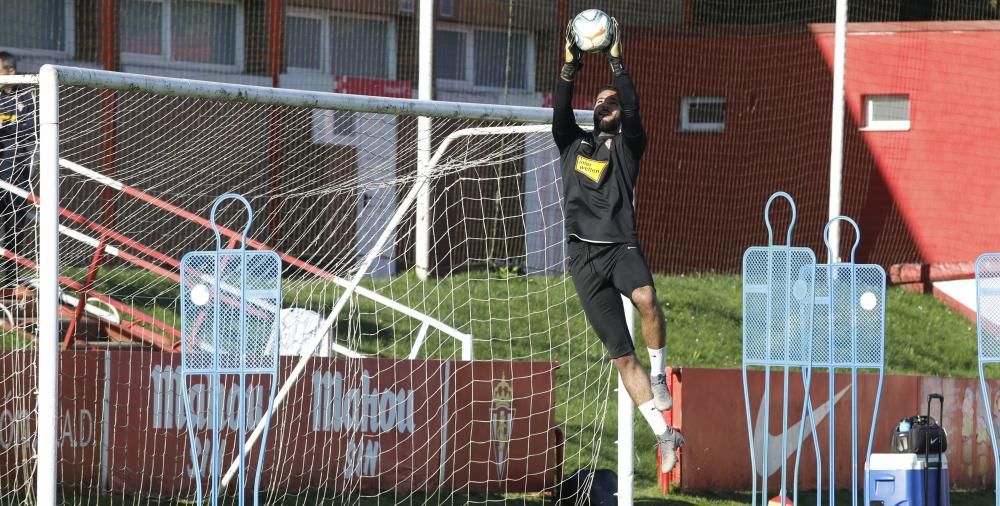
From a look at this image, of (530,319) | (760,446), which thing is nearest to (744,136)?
(530,319)

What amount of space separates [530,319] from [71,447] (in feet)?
16.3

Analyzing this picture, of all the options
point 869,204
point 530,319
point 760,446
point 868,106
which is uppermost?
point 868,106

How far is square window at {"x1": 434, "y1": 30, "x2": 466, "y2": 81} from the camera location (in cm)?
1566

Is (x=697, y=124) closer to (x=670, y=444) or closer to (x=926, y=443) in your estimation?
(x=926, y=443)

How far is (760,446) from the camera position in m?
9.79

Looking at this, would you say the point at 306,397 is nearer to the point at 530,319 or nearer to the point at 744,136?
the point at 530,319

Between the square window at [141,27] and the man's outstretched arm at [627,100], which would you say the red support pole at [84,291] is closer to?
the man's outstretched arm at [627,100]

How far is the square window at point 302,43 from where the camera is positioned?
14602 mm

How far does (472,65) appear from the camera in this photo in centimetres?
1573

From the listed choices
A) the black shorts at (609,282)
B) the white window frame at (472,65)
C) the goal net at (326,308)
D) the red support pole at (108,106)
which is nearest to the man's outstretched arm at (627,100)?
the black shorts at (609,282)

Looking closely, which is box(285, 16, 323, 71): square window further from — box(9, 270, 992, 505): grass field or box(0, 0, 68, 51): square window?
box(9, 270, 992, 505): grass field

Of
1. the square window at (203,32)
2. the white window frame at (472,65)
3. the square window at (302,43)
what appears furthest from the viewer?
the white window frame at (472,65)

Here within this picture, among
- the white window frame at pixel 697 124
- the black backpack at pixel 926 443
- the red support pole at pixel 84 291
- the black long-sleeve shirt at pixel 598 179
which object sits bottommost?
the black backpack at pixel 926 443

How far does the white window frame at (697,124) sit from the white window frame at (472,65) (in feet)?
6.82
